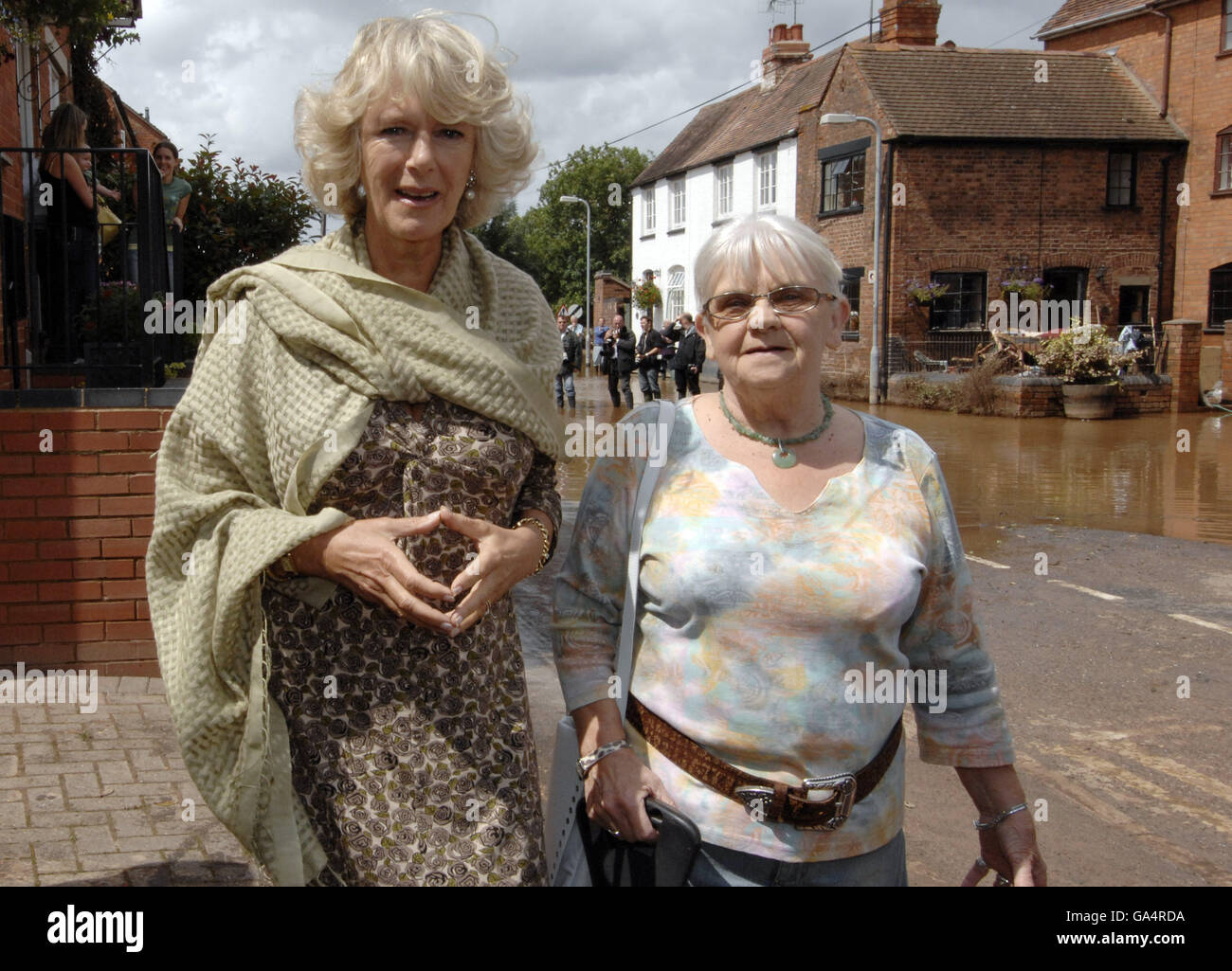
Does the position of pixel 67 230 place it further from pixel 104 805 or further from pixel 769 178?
pixel 769 178

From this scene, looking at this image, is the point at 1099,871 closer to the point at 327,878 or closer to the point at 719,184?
the point at 327,878

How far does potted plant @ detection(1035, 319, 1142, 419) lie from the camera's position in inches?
795

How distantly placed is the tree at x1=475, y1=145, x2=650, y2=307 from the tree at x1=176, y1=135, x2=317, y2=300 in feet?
199

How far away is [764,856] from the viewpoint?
2109 millimetres

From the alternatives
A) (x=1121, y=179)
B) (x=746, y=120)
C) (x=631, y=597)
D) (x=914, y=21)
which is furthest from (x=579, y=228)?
(x=631, y=597)

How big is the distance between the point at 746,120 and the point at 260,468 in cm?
3732

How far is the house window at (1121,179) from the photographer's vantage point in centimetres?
2846

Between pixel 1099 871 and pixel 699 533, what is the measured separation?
8.52 feet

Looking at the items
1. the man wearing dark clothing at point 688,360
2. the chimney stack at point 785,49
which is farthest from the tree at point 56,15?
the chimney stack at point 785,49

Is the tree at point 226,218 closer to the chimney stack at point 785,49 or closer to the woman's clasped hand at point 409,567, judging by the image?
the woman's clasped hand at point 409,567

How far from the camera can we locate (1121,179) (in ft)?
94.0

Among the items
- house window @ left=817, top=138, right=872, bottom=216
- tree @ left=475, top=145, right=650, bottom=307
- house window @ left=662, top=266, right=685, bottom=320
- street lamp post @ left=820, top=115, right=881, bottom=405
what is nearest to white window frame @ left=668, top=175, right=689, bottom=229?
house window @ left=662, top=266, right=685, bottom=320

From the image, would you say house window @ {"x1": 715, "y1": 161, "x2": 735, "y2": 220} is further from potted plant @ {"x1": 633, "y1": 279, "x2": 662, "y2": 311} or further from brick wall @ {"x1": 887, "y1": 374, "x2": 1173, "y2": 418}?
brick wall @ {"x1": 887, "y1": 374, "x2": 1173, "y2": 418}

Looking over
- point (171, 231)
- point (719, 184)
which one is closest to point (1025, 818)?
point (171, 231)
